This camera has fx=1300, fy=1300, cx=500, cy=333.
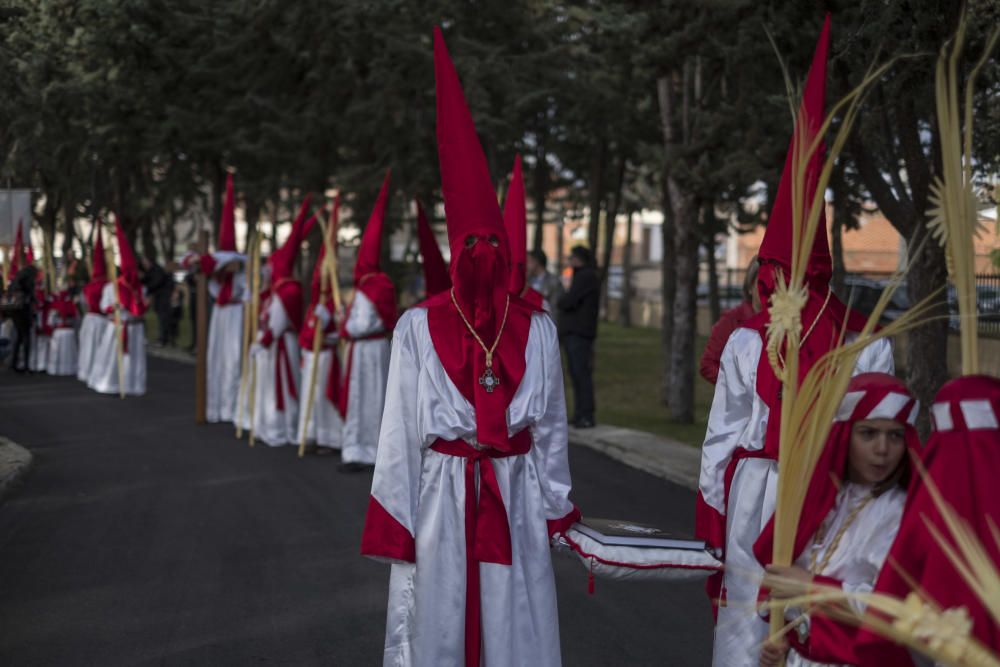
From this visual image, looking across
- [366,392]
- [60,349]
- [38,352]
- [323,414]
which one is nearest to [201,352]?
[323,414]

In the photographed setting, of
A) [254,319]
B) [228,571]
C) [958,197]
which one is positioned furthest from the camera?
[254,319]

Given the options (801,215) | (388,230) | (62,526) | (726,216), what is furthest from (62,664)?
(726,216)

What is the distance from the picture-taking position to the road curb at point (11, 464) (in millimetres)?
11359

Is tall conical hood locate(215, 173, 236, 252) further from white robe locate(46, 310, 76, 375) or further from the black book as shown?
the black book

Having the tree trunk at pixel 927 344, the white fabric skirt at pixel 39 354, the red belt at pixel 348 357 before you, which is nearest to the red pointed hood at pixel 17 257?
the white fabric skirt at pixel 39 354

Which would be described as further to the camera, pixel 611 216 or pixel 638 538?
pixel 611 216

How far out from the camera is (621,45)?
16609 millimetres

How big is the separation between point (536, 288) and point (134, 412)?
6.15 meters

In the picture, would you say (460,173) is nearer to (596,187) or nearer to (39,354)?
(596,187)

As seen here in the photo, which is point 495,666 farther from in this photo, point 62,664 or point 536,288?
point 536,288

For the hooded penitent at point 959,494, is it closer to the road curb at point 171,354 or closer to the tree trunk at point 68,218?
the road curb at point 171,354

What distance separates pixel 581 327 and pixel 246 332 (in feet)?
13.8

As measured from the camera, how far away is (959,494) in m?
2.72

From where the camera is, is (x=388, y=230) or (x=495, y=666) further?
(x=388, y=230)
